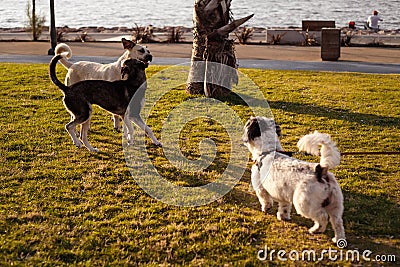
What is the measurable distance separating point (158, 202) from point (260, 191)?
4.05 ft

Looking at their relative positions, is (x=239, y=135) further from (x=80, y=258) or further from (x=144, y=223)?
(x=80, y=258)

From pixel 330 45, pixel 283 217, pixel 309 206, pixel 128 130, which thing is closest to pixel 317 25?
pixel 330 45

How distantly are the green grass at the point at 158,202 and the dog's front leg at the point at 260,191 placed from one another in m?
0.10

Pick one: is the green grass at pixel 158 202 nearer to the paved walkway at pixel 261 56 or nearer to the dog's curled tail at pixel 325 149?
the dog's curled tail at pixel 325 149

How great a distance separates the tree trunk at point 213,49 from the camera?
33.4ft

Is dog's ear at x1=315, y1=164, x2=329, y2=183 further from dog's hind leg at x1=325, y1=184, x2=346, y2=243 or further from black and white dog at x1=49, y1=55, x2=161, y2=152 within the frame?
black and white dog at x1=49, y1=55, x2=161, y2=152

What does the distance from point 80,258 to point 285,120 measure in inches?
215

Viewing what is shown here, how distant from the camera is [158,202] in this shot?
586 centimetres

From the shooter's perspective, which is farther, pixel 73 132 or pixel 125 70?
pixel 73 132

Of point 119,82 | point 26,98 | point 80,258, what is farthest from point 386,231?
point 26,98

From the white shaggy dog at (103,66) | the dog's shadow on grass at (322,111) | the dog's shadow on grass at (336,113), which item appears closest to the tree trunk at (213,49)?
the dog's shadow on grass at (322,111)

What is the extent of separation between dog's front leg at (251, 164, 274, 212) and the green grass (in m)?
0.10

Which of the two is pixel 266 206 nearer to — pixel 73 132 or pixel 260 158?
pixel 260 158

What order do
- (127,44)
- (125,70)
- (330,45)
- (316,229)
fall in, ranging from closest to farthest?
A: (316,229), (125,70), (127,44), (330,45)
